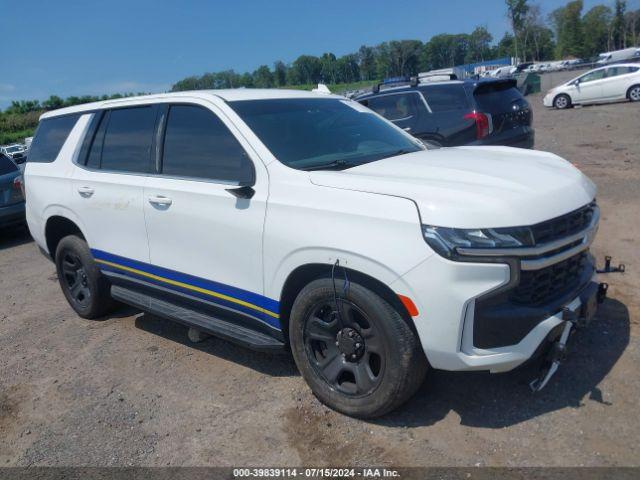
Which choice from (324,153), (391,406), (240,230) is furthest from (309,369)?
(324,153)

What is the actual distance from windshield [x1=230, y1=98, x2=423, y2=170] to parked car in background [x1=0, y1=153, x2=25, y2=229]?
735 cm

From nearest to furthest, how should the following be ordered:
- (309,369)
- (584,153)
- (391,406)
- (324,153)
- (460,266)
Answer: (460,266) < (391,406) < (309,369) < (324,153) < (584,153)

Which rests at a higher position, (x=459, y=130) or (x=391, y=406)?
(x=459, y=130)

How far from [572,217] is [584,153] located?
9388 millimetres

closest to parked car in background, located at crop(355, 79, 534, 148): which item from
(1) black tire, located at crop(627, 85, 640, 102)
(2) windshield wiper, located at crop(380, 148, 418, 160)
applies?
(2) windshield wiper, located at crop(380, 148, 418, 160)

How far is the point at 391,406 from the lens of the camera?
3.15 meters

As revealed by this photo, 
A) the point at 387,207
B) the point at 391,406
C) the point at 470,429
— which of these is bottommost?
the point at 470,429

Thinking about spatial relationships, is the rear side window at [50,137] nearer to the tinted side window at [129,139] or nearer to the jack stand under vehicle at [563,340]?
the tinted side window at [129,139]

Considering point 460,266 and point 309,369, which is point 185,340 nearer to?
point 309,369

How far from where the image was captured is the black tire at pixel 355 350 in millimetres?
2980

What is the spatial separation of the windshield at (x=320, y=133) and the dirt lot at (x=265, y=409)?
154 centimetres

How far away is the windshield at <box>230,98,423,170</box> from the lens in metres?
3.68

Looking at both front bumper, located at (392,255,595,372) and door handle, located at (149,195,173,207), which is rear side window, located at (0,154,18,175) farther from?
front bumper, located at (392,255,595,372)

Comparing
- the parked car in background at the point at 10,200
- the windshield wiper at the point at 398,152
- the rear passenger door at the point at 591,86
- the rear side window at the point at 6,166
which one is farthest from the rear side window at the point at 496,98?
the rear passenger door at the point at 591,86
